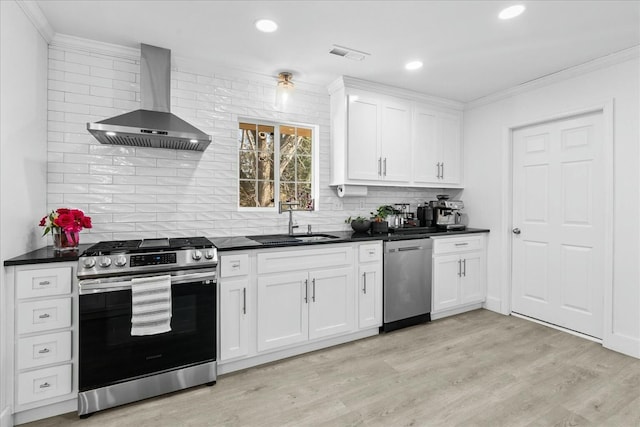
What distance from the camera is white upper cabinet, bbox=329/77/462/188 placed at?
3.44 metres

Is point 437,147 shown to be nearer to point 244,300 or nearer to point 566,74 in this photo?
point 566,74

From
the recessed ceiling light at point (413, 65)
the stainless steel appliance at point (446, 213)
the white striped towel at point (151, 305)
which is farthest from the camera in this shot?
the stainless steel appliance at point (446, 213)

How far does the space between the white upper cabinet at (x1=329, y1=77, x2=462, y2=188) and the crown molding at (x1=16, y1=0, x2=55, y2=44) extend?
7.90 ft

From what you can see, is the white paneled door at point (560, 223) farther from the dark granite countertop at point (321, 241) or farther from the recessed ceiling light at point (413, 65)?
the recessed ceiling light at point (413, 65)

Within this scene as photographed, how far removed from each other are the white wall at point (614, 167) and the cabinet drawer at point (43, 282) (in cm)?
411

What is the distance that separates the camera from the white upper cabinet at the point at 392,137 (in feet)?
11.3

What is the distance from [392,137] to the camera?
3.69m

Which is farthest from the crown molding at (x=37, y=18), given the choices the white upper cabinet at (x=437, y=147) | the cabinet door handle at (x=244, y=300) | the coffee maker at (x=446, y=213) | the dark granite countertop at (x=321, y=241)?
the coffee maker at (x=446, y=213)

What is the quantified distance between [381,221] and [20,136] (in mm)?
3088

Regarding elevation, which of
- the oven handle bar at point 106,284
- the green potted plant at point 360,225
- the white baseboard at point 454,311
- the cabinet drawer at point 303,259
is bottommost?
the white baseboard at point 454,311

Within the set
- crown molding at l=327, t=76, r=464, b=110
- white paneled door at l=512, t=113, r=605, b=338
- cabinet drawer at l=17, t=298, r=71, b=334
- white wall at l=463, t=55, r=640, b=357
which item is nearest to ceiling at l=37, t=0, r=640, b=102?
crown molding at l=327, t=76, r=464, b=110

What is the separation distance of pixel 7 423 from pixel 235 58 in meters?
2.99

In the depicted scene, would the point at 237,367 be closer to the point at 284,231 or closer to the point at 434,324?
the point at 284,231

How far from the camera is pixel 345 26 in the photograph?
2.43 meters
